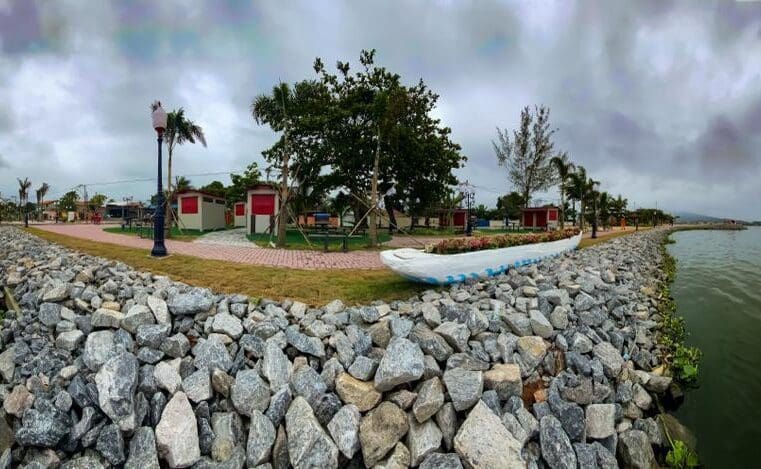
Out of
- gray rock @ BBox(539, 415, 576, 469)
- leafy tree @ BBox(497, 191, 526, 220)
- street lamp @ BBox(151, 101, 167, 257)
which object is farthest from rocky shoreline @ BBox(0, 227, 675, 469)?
leafy tree @ BBox(497, 191, 526, 220)

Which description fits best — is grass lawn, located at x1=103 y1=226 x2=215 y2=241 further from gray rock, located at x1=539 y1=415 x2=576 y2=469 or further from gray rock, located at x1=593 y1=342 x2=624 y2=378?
gray rock, located at x1=539 y1=415 x2=576 y2=469

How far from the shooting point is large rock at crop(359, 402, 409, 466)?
333 centimetres

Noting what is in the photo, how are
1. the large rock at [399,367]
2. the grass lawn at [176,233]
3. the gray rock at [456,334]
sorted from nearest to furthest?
the large rock at [399,367], the gray rock at [456,334], the grass lawn at [176,233]

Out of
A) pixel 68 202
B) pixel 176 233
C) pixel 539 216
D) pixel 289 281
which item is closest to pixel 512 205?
pixel 539 216

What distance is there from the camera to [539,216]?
38.7 m

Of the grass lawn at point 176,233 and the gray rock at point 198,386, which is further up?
the grass lawn at point 176,233

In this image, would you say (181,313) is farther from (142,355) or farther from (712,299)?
(712,299)

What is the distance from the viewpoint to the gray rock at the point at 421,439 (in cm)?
332

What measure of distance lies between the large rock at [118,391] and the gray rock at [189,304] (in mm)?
926

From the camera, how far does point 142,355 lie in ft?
13.2

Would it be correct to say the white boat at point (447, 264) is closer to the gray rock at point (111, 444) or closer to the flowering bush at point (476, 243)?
the flowering bush at point (476, 243)

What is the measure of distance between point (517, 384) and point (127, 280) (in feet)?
19.4

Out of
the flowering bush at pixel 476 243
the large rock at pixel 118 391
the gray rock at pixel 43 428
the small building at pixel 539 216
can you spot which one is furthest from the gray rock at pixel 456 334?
the small building at pixel 539 216

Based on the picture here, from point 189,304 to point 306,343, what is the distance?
171cm
